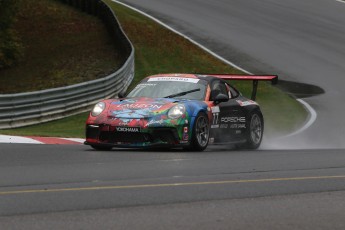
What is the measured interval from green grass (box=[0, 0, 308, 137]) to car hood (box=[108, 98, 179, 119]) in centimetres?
471

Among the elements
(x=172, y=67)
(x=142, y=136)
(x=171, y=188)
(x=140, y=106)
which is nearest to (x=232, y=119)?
(x=140, y=106)

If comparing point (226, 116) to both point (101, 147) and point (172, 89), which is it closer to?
point (172, 89)

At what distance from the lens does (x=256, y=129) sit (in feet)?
51.0

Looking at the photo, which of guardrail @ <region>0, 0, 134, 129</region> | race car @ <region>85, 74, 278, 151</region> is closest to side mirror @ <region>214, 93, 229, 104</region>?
race car @ <region>85, 74, 278, 151</region>

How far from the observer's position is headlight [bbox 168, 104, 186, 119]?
12875mm

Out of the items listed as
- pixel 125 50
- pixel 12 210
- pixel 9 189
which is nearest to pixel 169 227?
pixel 12 210

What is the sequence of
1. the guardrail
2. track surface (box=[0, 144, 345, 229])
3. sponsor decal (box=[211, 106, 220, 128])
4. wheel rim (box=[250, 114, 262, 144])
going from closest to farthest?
track surface (box=[0, 144, 345, 229]) → sponsor decal (box=[211, 106, 220, 128]) → wheel rim (box=[250, 114, 262, 144]) → the guardrail

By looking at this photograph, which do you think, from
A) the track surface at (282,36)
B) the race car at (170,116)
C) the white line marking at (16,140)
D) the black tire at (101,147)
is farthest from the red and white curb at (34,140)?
the track surface at (282,36)

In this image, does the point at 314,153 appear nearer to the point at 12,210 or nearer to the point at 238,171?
the point at 238,171

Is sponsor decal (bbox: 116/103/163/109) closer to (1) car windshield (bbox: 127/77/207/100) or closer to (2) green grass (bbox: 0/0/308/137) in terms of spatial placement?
(1) car windshield (bbox: 127/77/207/100)

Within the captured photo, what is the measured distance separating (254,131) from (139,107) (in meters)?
3.12

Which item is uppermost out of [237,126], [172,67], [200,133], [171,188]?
[171,188]

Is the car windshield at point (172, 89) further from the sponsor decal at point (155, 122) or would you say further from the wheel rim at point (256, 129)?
the wheel rim at point (256, 129)

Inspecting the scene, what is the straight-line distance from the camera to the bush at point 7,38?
30844 millimetres
